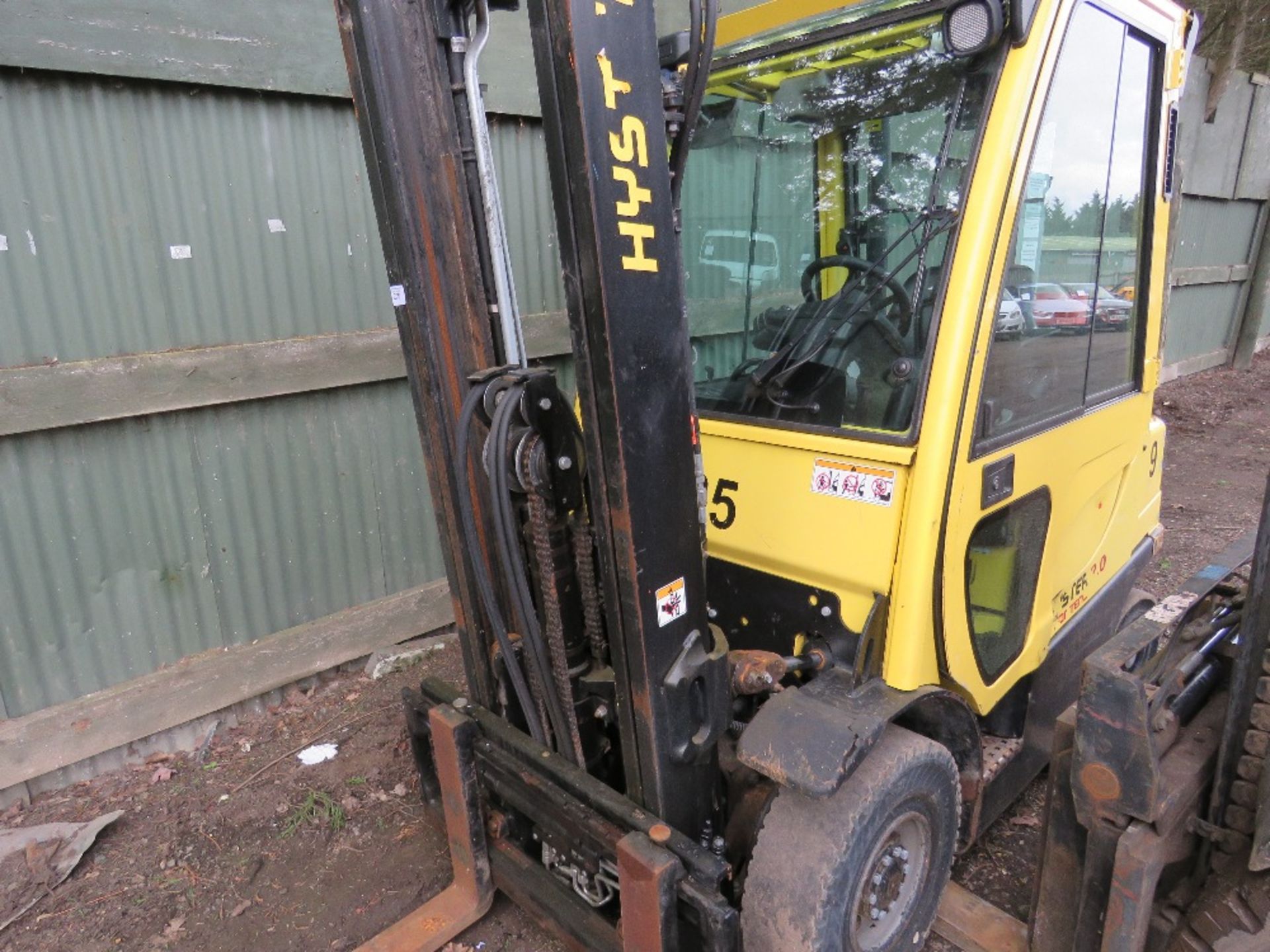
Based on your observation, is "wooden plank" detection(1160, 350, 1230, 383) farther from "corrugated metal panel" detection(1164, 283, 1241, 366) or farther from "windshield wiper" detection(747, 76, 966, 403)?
"windshield wiper" detection(747, 76, 966, 403)

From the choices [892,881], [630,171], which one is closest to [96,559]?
[630,171]

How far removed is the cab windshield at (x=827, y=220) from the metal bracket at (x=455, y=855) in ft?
3.77

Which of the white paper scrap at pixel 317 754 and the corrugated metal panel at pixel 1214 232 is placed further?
the corrugated metal panel at pixel 1214 232

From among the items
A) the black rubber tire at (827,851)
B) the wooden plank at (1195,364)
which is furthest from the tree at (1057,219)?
the wooden plank at (1195,364)

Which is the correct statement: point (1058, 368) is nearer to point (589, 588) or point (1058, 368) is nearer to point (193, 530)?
point (589, 588)

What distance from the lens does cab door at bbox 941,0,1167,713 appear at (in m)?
2.02

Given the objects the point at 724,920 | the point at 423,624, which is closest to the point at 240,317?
the point at 423,624

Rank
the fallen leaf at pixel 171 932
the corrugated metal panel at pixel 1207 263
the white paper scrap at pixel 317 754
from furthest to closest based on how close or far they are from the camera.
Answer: the corrugated metal panel at pixel 1207 263 < the white paper scrap at pixel 317 754 < the fallen leaf at pixel 171 932

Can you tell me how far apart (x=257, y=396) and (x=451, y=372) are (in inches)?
71.1

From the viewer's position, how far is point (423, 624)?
417 cm

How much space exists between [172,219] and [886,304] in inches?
107

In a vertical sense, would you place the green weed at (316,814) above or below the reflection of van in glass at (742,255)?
below

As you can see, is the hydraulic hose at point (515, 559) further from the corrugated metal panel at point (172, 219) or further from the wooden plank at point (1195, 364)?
the wooden plank at point (1195, 364)

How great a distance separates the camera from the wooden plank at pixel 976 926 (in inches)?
89.0
